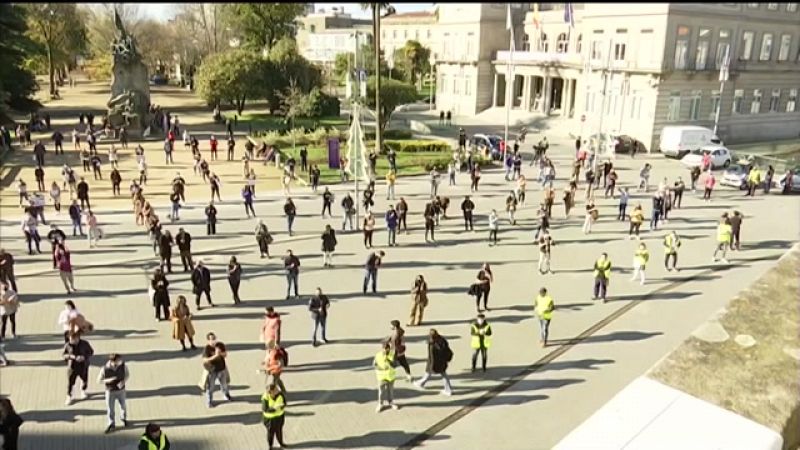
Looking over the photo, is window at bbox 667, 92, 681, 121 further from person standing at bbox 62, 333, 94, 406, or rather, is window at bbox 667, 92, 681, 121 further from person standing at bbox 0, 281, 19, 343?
person standing at bbox 62, 333, 94, 406

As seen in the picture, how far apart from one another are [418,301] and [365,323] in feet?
4.58

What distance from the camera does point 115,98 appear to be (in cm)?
3994

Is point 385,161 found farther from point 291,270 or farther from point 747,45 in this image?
point 747,45

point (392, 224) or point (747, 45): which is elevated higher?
point (747, 45)

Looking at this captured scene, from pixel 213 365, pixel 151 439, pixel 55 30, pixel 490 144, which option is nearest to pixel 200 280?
pixel 213 365

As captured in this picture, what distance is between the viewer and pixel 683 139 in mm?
38625

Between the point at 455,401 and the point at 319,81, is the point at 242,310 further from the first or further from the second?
the point at 319,81

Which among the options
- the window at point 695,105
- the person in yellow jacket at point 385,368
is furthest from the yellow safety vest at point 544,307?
the window at point 695,105

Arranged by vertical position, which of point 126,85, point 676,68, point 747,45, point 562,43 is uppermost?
point 562,43

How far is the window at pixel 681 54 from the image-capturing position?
4075 cm

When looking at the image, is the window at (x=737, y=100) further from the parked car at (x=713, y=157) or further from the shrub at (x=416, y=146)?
the shrub at (x=416, y=146)

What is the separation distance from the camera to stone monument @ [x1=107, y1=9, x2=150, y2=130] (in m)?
39.7

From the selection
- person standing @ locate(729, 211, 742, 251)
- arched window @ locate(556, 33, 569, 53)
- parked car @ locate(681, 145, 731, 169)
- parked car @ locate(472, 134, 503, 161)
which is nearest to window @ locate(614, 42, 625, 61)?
parked car @ locate(681, 145, 731, 169)

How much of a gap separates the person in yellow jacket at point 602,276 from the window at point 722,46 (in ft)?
111
